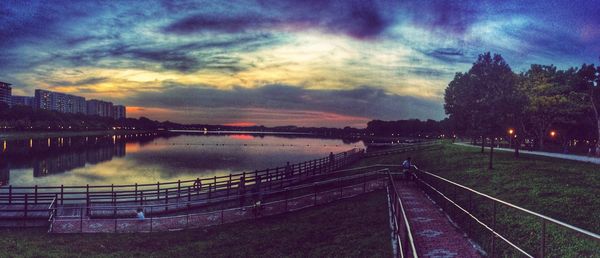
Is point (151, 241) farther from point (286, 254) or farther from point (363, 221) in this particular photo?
point (363, 221)

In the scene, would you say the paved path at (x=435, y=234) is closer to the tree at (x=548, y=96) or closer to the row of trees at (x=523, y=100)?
the row of trees at (x=523, y=100)

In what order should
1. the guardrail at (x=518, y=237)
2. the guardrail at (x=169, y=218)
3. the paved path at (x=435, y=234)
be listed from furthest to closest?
the guardrail at (x=169, y=218) < the guardrail at (x=518, y=237) < the paved path at (x=435, y=234)

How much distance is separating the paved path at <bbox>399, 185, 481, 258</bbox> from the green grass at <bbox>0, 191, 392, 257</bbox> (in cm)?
124

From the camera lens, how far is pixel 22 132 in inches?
6403

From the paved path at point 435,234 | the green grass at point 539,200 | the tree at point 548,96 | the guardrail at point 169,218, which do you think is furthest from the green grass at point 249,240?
the tree at point 548,96

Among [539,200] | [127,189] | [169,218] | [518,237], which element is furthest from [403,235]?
[127,189]

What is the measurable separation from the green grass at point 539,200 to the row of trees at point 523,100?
436 cm

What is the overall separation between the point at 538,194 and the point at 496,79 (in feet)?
52.0

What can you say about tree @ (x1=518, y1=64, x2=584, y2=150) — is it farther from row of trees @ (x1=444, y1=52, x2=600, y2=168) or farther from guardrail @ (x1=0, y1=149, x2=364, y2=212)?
guardrail @ (x1=0, y1=149, x2=364, y2=212)

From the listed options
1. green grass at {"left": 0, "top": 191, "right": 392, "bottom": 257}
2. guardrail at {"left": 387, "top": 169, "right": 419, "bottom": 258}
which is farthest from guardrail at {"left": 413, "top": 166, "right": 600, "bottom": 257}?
green grass at {"left": 0, "top": 191, "right": 392, "bottom": 257}

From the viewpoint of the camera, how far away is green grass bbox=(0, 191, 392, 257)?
15.2 m

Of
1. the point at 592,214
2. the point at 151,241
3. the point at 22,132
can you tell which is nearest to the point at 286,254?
the point at 151,241

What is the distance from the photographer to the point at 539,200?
18016mm

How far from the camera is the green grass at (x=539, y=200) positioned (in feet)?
42.3
